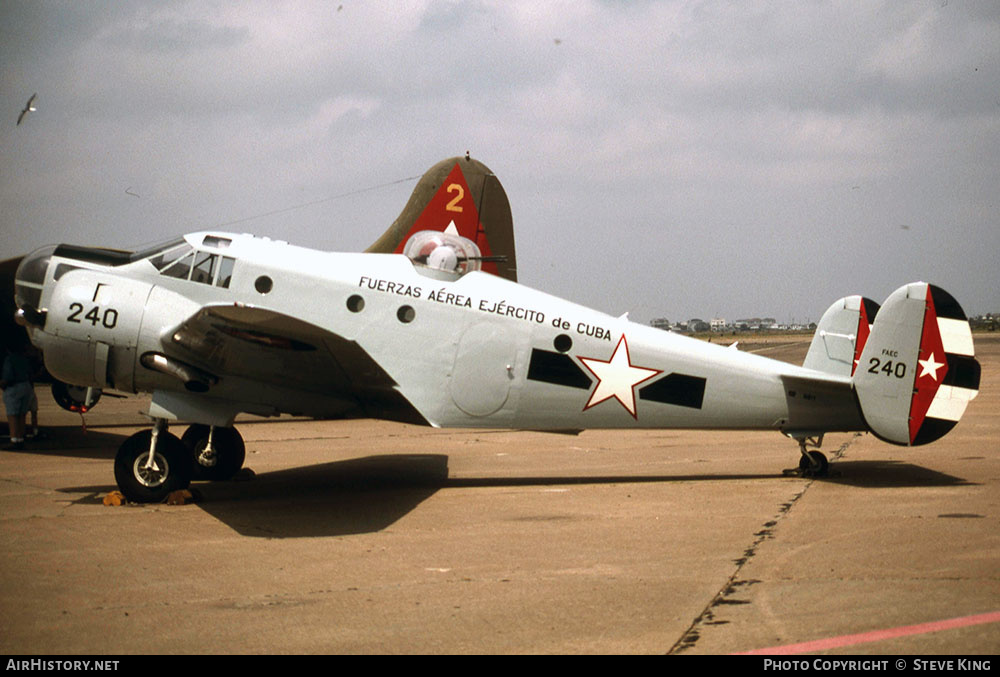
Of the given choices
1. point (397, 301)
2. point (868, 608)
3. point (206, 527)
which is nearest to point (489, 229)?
point (397, 301)

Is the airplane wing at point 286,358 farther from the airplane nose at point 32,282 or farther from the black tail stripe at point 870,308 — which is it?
the black tail stripe at point 870,308

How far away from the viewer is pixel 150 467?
31.6 feet

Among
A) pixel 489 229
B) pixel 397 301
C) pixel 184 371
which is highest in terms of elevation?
pixel 489 229

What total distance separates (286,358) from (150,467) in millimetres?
1986

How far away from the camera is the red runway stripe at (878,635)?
4.79 metres

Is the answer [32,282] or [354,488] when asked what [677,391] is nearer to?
[354,488]

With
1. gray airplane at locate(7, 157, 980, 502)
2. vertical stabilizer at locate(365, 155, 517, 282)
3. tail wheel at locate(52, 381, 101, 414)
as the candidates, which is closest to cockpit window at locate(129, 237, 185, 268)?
gray airplane at locate(7, 157, 980, 502)

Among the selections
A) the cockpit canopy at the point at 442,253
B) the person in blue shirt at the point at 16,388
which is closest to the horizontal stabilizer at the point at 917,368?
the cockpit canopy at the point at 442,253

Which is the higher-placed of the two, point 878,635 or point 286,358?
point 286,358

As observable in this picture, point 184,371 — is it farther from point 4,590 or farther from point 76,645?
point 76,645

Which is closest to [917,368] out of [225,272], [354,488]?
[354,488]

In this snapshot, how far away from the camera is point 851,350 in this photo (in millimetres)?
11195

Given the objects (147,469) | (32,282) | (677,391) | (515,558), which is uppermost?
(32,282)
